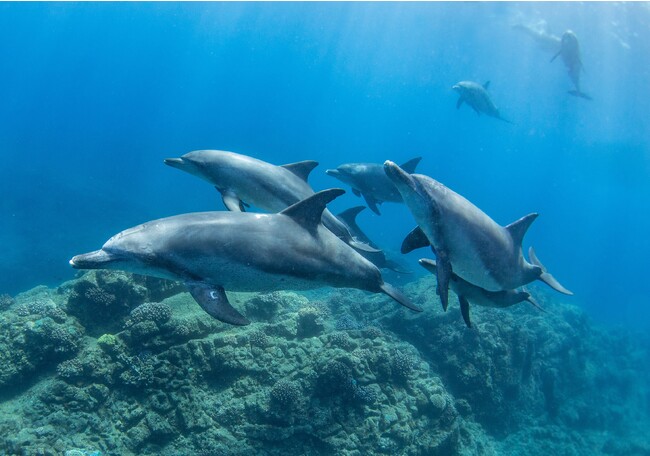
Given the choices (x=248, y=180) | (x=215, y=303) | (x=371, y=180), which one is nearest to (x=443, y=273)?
(x=215, y=303)

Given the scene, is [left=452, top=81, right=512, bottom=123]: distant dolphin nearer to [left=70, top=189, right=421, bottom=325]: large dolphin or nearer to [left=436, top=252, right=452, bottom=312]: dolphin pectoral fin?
[left=436, top=252, right=452, bottom=312]: dolphin pectoral fin

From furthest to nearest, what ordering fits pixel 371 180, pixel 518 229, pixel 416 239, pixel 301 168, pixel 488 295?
1. pixel 371 180
2. pixel 301 168
3. pixel 488 295
4. pixel 518 229
5. pixel 416 239

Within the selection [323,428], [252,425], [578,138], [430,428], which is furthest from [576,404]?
[578,138]

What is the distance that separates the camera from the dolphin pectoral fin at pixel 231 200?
20.2 ft

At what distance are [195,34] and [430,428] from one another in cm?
16269

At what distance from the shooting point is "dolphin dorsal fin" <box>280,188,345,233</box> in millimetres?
4516

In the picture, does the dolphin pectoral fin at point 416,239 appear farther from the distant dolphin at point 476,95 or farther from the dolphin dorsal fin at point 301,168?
the distant dolphin at point 476,95

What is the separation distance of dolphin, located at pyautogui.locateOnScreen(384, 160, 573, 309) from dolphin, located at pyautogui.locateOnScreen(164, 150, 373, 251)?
6.66 feet

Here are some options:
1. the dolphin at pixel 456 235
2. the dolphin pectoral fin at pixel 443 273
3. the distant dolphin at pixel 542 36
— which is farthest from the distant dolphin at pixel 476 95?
the distant dolphin at pixel 542 36

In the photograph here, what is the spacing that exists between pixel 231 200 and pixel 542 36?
49.5 m

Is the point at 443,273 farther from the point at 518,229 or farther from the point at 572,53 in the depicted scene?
the point at 572,53

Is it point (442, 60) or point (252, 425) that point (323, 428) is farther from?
point (442, 60)

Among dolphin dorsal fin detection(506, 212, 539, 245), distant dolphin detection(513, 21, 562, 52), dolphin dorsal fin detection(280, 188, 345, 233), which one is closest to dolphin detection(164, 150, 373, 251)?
dolphin dorsal fin detection(280, 188, 345, 233)

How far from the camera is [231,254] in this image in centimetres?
416
